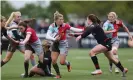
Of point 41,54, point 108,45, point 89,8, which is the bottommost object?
point 41,54

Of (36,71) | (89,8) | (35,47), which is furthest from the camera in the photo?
(89,8)

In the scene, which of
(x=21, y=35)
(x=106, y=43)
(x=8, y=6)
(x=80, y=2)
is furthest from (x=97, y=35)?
(x=8, y=6)

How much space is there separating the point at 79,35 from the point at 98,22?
28.3 inches

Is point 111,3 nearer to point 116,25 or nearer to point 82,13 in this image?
point 82,13

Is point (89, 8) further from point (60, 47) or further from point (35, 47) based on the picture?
point (60, 47)

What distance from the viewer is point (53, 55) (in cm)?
1648

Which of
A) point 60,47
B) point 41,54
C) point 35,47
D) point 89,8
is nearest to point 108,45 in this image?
point 60,47

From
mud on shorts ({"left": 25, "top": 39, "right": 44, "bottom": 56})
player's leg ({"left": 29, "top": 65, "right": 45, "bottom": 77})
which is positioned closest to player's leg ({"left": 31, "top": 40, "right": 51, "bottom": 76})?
mud on shorts ({"left": 25, "top": 39, "right": 44, "bottom": 56})

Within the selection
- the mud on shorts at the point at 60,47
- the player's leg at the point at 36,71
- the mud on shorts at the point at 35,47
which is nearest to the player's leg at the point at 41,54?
the mud on shorts at the point at 35,47

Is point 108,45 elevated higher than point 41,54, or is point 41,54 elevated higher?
point 108,45

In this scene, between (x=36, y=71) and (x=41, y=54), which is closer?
(x=36, y=71)

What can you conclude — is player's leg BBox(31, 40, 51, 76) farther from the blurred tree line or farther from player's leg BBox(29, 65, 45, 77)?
the blurred tree line

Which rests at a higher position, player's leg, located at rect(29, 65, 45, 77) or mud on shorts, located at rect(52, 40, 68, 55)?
mud on shorts, located at rect(52, 40, 68, 55)

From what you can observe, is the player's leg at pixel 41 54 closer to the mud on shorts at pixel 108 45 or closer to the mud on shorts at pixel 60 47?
the mud on shorts at pixel 60 47
